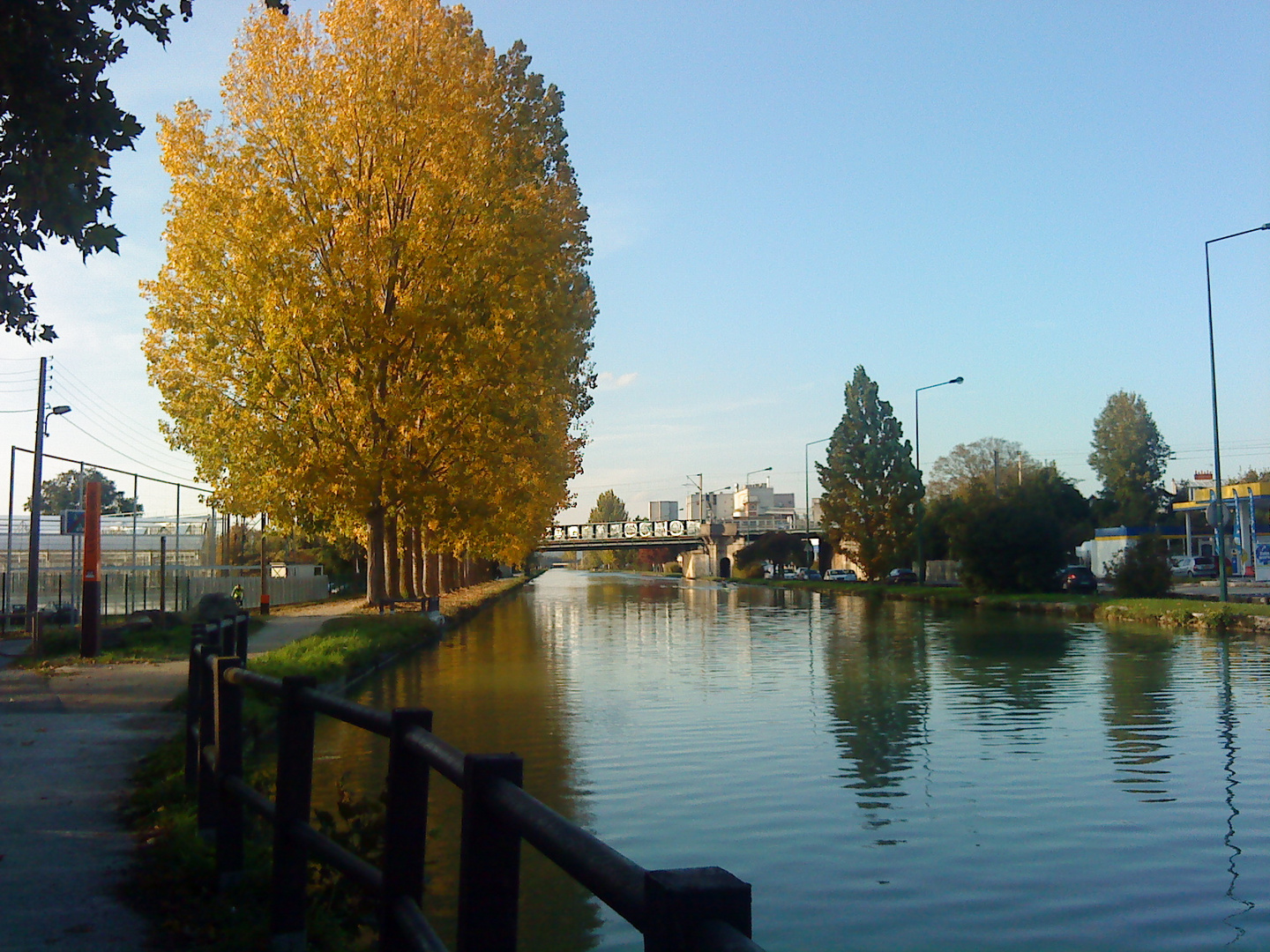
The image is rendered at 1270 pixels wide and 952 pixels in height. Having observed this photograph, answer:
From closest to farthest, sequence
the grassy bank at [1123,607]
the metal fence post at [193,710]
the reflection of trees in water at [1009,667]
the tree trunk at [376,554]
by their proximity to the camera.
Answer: the metal fence post at [193,710]
the reflection of trees in water at [1009,667]
the grassy bank at [1123,607]
the tree trunk at [376,554]

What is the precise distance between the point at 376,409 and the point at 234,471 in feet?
11.8

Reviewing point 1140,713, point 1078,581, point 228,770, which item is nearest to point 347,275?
point 1140,713

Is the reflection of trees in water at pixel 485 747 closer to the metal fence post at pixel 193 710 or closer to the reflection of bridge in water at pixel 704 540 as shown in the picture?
the metal fence post at pixel 193 710

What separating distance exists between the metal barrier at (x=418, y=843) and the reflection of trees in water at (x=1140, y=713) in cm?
757

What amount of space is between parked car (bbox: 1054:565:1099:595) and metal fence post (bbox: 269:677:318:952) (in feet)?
159

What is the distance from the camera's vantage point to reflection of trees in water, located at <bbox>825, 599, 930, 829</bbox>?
11578mm

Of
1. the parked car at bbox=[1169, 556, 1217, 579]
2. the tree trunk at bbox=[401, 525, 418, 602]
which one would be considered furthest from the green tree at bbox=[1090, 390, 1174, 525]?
the tree trunk at bbox=[401, 525, 418, 602]

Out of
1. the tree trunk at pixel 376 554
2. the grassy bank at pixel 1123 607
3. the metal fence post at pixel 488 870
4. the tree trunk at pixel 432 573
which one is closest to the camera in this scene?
the metal fence post at pixel 488 870

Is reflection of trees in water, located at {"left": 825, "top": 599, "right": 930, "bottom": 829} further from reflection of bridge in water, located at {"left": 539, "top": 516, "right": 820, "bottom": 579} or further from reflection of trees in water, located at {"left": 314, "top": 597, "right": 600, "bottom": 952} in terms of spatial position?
reflection of bridge in water, located at {"left": 539, "top": 516, "right": 820, "bottom": 579}

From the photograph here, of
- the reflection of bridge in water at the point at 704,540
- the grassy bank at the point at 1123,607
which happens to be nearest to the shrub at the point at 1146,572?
the grassy bank at the point at 1123,607

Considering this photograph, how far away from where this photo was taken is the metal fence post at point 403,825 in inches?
161

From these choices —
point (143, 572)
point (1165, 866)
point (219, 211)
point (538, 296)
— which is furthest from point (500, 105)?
point (1165, 866)

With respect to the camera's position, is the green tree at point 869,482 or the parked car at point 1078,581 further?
the green tree at point 869,482

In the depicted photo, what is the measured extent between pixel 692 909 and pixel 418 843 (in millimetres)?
2262
